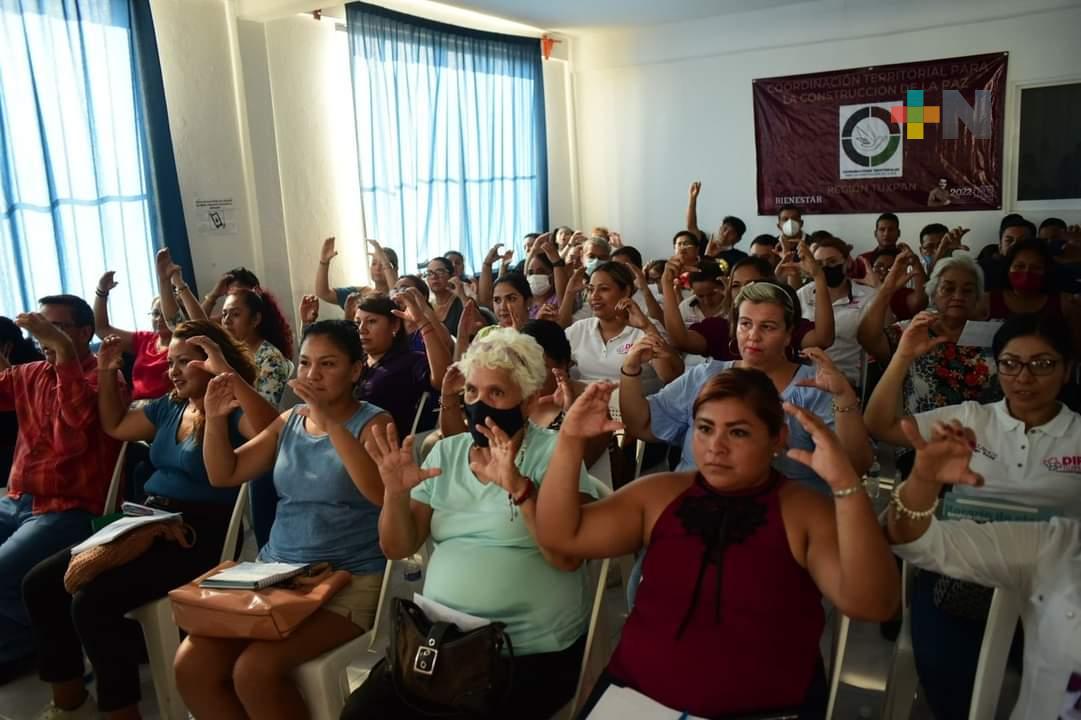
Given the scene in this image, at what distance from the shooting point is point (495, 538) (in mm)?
1891

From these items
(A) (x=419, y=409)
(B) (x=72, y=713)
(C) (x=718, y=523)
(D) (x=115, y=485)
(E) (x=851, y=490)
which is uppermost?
(E) (x=851, y=490)

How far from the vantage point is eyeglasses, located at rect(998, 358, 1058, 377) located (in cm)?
198

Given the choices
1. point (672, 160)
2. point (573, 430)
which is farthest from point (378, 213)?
point (573, 430)

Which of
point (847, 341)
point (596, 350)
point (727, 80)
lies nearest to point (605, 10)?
point (727, 80)

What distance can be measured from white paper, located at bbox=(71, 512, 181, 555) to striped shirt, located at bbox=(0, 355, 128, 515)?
453 mm

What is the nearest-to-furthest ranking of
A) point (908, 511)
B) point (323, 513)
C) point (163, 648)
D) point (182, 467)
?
A: point (908, 511)
point (323, 513)
point (163, 648)
point (182, 467)

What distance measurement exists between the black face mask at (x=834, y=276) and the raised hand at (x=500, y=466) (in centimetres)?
304

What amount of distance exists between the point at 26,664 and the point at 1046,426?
10.9ft

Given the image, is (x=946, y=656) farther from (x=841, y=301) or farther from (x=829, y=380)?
(x=841, y=301)

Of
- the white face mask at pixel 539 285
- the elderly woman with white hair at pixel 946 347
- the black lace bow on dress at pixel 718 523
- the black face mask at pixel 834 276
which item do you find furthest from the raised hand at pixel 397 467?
the white face mask at pixel 539 285

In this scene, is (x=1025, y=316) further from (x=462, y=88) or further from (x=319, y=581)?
(x=462, y=88)

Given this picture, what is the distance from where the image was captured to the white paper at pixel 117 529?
7.54 feet

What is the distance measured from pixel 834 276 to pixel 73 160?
425 centimetres

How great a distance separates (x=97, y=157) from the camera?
4.50 metres
